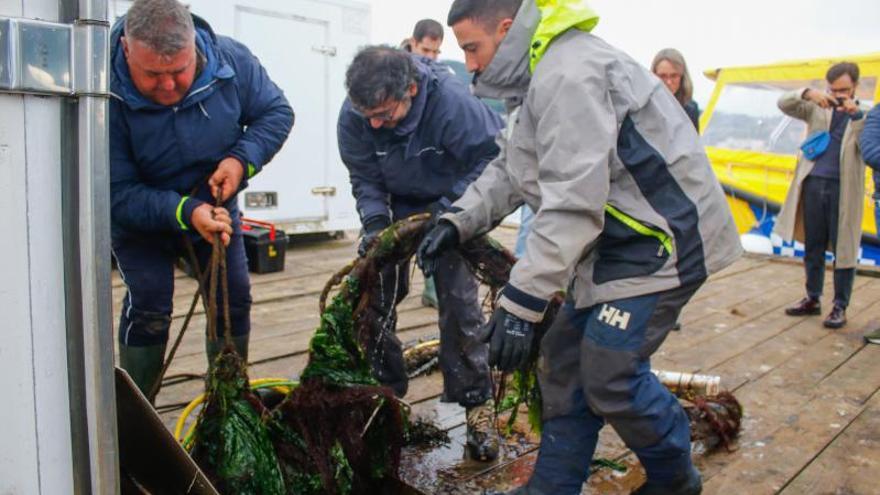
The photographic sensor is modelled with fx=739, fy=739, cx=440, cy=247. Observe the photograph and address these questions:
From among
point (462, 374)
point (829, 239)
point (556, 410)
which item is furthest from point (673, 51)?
point (556, 410)

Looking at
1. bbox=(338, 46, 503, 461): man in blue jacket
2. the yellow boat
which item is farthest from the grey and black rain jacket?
the yellow boat

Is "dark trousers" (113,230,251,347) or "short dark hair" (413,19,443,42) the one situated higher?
"short dark hair" (413,19,443,42)

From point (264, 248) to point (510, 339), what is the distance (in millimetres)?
4457

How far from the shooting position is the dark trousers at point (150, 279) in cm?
288

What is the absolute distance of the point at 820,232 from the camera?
5254mm

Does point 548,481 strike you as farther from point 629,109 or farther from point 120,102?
point 120,102

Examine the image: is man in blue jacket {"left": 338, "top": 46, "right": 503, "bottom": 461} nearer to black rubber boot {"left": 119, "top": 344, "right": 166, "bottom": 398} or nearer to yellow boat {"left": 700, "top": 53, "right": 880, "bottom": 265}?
black rubber boot {"left": 119, "top": 344, "right": 166, "bottom": 398}

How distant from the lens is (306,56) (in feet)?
23.1

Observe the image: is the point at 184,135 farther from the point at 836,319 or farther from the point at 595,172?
the point at 836,319

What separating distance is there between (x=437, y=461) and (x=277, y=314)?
2418 millimetres

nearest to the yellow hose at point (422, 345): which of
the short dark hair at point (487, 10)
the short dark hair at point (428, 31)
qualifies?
the short dark hair at point (487, 10)

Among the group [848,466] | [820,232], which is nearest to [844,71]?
[820,232]

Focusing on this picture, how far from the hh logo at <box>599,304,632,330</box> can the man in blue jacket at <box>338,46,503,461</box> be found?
89cm

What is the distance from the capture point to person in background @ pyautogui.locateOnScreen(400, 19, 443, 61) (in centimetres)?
526
